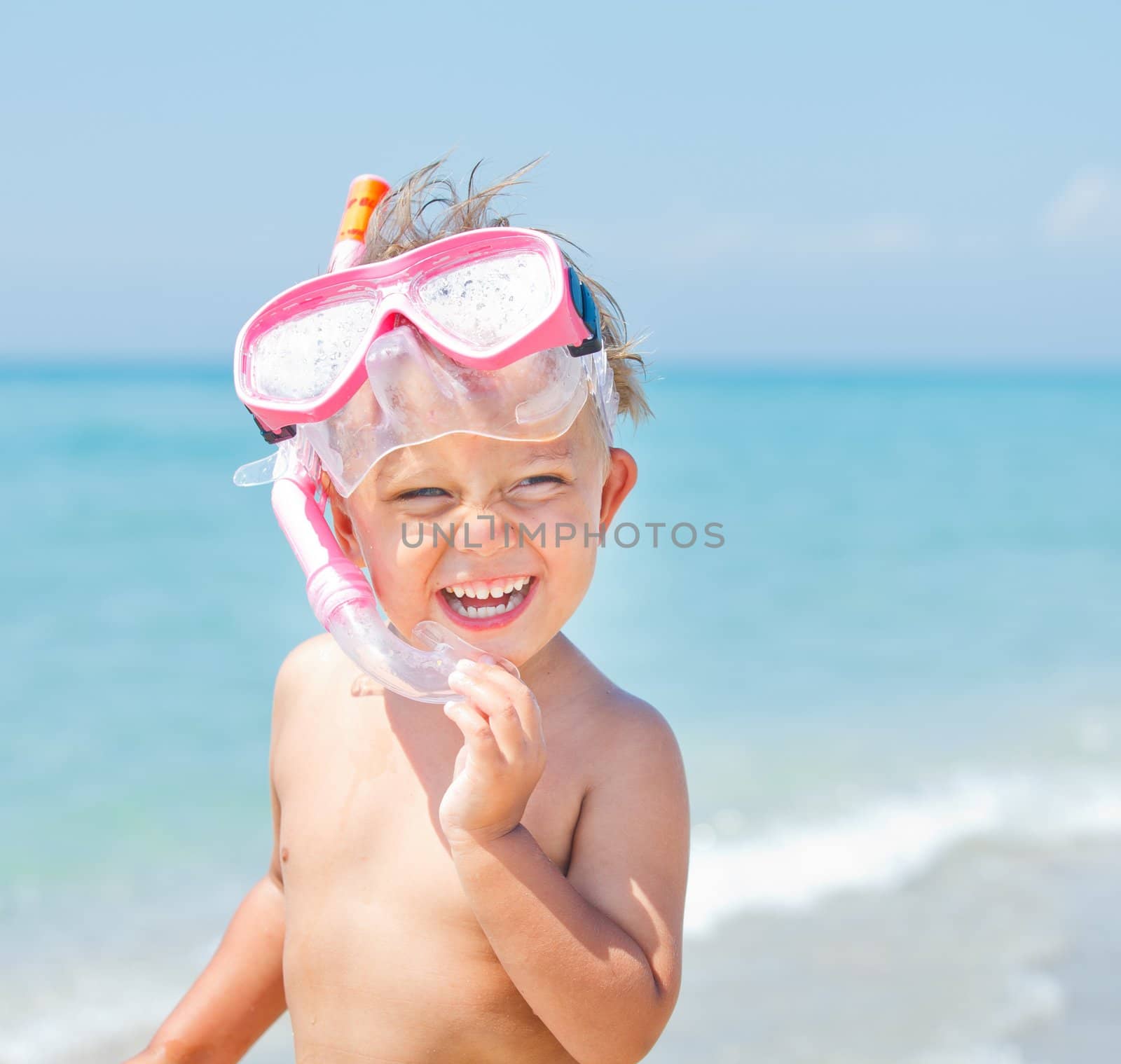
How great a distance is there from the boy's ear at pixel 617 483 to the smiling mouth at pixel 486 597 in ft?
0.86

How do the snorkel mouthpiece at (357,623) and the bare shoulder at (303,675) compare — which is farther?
the bare shoulder at (303,675)

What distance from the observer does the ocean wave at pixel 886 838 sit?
203 inches

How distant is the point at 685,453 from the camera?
872 inches

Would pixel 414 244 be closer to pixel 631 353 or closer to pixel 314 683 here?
pixel 631 353

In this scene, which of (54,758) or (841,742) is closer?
(54,758)

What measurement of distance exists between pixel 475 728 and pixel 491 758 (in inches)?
1.9

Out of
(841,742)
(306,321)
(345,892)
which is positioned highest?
(306,321)

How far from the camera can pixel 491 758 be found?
1.80 meters

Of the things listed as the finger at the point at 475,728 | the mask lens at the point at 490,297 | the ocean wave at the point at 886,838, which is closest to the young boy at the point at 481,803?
the finger at the point at 475,728

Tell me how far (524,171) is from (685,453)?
1983 cm

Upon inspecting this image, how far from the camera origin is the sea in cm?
433

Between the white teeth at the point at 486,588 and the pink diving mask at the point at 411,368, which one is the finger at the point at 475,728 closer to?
the pink diving mask at the point at 411,368

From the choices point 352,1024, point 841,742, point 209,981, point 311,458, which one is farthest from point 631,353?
point 841,742

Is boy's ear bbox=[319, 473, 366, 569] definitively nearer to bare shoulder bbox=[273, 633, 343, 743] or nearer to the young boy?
the young boy
